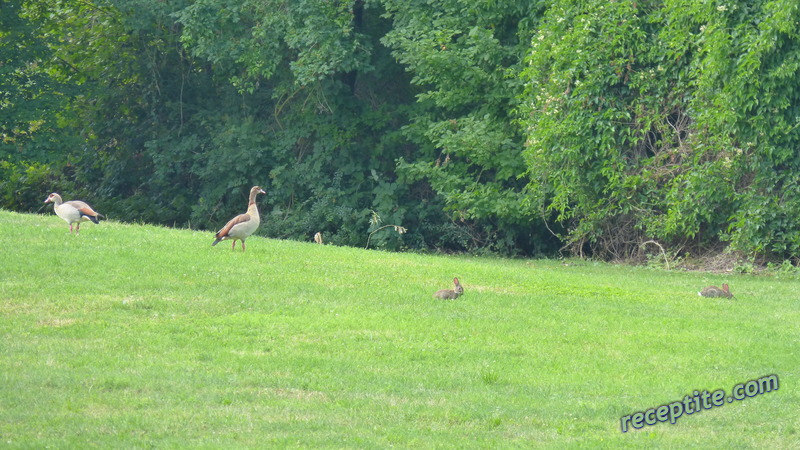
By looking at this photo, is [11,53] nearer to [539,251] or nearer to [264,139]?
[264,139]

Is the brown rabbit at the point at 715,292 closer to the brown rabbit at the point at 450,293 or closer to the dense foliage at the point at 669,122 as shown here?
the brown rabbit at the point at 450,293

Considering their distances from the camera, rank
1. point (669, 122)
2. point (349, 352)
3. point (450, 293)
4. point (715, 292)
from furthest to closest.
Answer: point (669, 122), point (715, 292), point (450, 293), point (349, 352)

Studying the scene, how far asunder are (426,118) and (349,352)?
19582 mm

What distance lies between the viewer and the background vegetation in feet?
74.5

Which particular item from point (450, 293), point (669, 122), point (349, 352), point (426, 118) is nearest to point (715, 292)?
point (450, 293)

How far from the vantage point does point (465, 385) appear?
10.7 m

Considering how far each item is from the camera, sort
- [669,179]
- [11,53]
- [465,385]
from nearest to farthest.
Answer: [465,385] → [669,179] → [11,53]

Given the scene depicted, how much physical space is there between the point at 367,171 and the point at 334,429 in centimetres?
2509

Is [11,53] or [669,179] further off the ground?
[11,53]

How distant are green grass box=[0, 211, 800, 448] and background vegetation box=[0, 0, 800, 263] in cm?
518

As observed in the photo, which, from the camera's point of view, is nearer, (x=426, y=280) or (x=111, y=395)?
(x=111, y=395)

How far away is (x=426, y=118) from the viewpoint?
101ft

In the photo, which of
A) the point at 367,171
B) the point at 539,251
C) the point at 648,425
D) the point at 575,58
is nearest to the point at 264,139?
the point at 367,171

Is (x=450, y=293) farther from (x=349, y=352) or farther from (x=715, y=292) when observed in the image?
(x=715, y=292)
